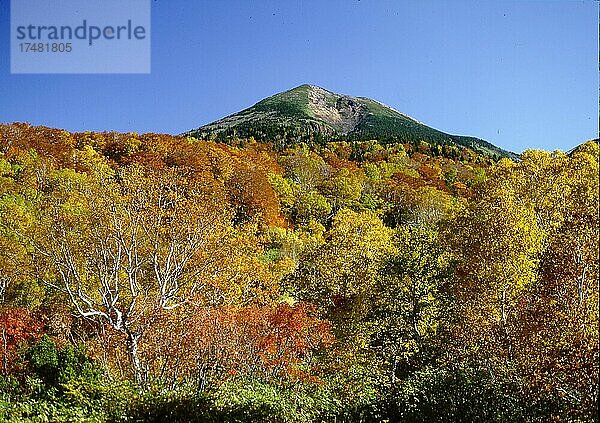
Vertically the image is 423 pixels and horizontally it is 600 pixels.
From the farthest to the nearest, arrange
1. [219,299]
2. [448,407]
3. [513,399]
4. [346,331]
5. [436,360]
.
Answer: [219,299] < [346,331] < [436,360] < [448,407] < [513,399]

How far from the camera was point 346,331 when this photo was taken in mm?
17812

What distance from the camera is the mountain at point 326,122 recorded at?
134 m

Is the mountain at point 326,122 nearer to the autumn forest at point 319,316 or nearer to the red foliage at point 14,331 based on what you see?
the autumn forest at point 319,316

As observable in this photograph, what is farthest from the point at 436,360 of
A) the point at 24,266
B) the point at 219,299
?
the point at 24,266

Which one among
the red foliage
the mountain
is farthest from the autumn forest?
the mountain

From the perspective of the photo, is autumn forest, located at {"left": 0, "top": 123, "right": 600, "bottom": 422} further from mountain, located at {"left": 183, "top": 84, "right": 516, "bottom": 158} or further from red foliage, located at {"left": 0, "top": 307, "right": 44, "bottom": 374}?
mountain, located at {"left": 183, "top": 84, "right": 516, "bottom": 158}

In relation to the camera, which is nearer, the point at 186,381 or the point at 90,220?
the point at 186,381

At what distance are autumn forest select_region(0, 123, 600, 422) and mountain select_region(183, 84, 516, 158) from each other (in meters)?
96.5

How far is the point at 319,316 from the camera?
63.3 feet

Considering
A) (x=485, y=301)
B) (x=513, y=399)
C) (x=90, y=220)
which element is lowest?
(x=513, y=399)

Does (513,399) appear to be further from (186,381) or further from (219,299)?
(219,299)

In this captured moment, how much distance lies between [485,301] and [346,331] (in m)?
4.98

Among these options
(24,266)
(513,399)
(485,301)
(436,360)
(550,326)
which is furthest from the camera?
(24,266)

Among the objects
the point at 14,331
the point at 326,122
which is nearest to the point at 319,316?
the point at 14,331
